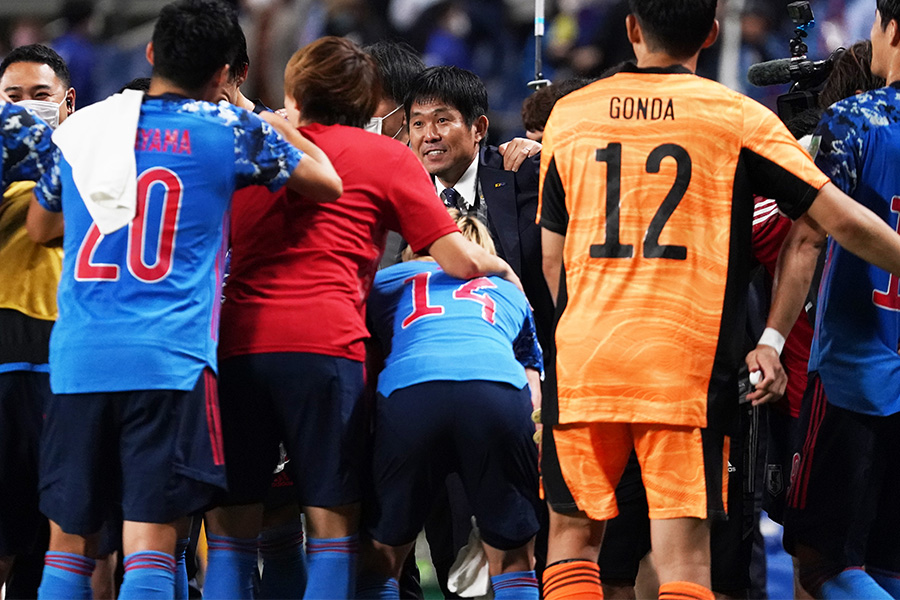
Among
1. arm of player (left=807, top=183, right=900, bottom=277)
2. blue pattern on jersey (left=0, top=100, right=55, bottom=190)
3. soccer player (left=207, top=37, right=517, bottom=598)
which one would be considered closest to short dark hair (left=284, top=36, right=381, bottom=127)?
soccer player (left=207, top=37, right=517, bottom=598)

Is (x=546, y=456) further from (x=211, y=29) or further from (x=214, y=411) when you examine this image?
(x=211, y=29)

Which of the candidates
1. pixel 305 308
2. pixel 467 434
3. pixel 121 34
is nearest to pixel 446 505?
pixel 467 434

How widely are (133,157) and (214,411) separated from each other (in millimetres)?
724

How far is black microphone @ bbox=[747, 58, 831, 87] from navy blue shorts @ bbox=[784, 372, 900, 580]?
1.65 meters

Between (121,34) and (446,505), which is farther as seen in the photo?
(121,34)

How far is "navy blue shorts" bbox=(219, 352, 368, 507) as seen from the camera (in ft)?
10.7

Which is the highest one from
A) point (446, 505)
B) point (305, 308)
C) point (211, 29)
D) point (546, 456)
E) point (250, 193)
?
point (211, 29)

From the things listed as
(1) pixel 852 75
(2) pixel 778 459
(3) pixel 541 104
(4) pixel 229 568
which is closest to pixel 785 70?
(1) pixel 852 75

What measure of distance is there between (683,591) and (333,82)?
1818mm

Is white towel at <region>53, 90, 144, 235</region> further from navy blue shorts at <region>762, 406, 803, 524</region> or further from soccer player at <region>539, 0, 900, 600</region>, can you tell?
navy blue shorts at <region>762, 406, 803, 524</region>

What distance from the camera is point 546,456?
3025 mm

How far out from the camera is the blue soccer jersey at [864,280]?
332cm

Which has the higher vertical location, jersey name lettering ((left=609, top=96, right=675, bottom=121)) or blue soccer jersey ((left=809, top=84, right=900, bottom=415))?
jersey name lettering ((left=609, top=96, right=675, bottom=121))

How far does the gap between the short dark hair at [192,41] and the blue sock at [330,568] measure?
4.54 feet
